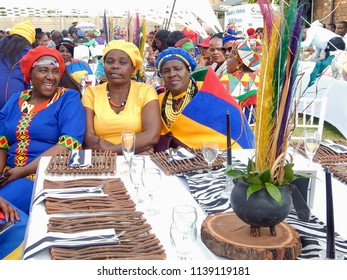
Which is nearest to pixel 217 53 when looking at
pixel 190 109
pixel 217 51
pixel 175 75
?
pixel 217 51

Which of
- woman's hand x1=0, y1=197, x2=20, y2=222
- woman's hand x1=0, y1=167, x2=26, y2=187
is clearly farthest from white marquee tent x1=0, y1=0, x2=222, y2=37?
woman's hand x1=0, y1=197, x2=20, y2=222

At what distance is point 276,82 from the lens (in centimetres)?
125

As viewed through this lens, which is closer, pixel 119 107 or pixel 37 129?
pixel 37 129

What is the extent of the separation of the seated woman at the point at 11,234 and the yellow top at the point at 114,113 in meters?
1.03

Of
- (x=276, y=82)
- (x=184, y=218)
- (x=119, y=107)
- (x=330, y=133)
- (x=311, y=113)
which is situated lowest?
(x=330, y=133)

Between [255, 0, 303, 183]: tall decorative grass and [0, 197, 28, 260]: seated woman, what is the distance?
4.58ft

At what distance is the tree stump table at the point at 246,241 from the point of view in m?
1.34

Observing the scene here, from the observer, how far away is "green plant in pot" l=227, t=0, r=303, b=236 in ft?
3.96

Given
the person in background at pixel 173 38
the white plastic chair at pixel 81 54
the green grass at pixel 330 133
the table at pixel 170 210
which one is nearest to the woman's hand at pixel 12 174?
the table at pixel 170 210

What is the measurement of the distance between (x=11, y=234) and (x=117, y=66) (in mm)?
1450

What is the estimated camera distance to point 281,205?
136 cm

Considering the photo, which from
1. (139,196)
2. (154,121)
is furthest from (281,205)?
(154,121)

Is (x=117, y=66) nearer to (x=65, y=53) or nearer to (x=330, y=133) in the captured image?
(x=65, y=53)
